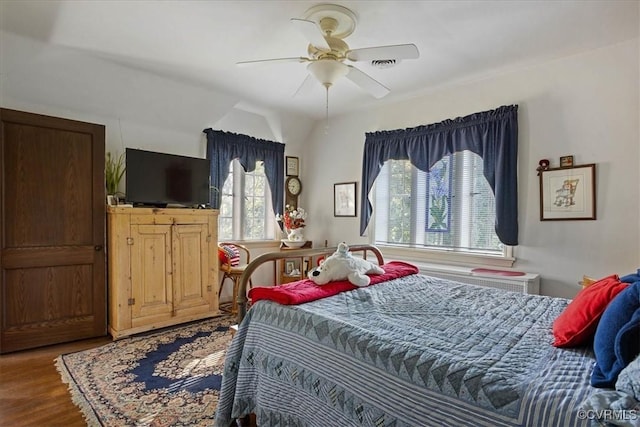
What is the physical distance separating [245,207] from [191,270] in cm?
142

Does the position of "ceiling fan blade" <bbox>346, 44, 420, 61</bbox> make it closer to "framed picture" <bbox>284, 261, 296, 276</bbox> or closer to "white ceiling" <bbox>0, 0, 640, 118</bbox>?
"white ceiling" <bbox>0, 0, 640, 118</bbox>

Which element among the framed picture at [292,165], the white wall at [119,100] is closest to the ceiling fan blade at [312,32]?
the white wall at [119,100]

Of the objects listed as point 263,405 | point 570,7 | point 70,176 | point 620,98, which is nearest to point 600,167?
point 620,98

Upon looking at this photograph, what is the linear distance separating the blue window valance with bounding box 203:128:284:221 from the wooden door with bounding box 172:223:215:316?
738 millimetres

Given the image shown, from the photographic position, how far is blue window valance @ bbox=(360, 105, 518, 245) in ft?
10.8

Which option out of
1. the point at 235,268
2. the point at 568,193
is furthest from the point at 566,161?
the point at 235,268

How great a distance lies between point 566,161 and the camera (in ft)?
9.89

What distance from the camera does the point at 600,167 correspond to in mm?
2854

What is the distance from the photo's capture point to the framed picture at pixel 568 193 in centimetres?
289

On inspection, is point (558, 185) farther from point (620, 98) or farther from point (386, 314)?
point (386, 314)

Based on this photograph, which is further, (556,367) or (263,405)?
(263,405)

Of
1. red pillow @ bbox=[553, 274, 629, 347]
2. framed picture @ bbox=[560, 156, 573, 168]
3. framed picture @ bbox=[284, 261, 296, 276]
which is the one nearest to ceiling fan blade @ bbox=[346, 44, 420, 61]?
red pillow @ bbox=[553, 274, 629, 347]

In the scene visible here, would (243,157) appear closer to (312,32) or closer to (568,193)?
(312,32)

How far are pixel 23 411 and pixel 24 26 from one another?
2746 mm
